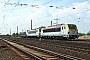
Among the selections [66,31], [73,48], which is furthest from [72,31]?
[73,48]

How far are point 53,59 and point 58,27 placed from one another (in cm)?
3388

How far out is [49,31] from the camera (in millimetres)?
55719

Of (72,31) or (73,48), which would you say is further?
(72,31)

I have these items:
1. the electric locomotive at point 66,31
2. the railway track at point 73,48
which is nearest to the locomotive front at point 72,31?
the electric locomotive at point 66,31

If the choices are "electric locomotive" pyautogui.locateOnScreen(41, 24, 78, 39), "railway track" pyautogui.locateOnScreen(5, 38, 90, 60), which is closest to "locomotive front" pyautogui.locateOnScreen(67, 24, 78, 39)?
"electric locomotive" pyautogui.locateOnScreen(41, 24, 78, 39)

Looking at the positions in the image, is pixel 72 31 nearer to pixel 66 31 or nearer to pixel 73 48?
pixel 66 31

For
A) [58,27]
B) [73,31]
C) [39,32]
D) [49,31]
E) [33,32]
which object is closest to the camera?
[73,31]

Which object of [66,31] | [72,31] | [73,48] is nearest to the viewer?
[73,48]

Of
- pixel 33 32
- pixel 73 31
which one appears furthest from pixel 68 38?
pixel 33 32

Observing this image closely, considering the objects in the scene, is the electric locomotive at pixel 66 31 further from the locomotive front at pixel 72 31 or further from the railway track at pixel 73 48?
the railway track at pixel 73 48

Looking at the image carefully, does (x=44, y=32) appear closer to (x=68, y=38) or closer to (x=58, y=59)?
(x=68, y=38)

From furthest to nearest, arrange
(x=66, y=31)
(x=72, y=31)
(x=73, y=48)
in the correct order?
1. (x=66, y=31)
2. (x=72, y=31)
3. (x=73, y=48)

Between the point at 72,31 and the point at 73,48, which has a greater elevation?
the point at 72,31

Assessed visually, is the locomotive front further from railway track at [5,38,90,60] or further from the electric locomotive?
railway track at [5,38,90,60]
